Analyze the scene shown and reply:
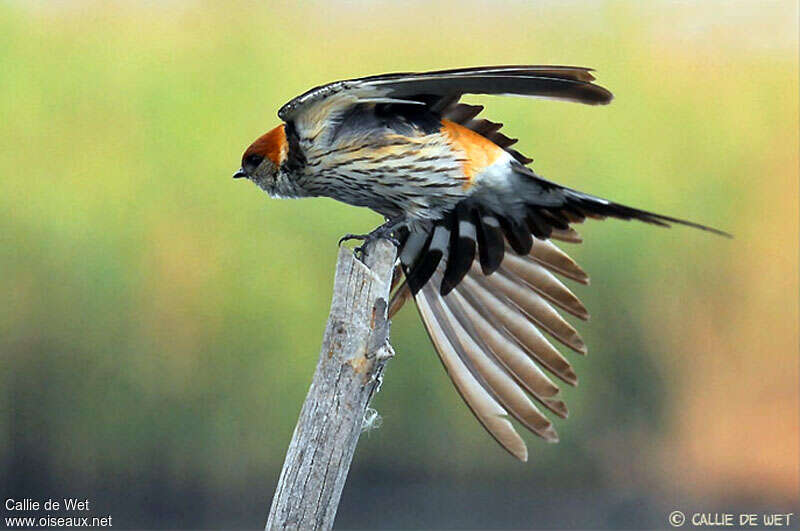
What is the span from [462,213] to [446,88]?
356 millimetres

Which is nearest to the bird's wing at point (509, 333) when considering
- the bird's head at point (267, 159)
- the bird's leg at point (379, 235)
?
the bird's leg at point (379, 235)

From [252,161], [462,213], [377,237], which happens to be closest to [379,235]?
[377,237]

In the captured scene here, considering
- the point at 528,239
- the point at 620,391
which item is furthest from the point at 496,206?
the point at 620,391

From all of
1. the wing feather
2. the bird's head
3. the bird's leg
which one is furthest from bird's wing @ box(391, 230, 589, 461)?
the bird's head

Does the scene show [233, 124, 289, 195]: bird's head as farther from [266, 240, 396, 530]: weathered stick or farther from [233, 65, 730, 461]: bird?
[266, 240, 396, 530]: weathered stick

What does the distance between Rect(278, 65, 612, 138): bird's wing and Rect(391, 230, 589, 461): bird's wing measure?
378mm

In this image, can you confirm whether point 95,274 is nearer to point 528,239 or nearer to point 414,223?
point 414,223

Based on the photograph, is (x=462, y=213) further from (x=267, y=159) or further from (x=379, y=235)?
(x=267, y=159)

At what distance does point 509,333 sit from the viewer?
1.71m

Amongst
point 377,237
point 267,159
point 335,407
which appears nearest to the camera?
point 335,407

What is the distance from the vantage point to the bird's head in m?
1.64

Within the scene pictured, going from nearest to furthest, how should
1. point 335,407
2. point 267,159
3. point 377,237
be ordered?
point 335,407
point 377,237
point 267,159

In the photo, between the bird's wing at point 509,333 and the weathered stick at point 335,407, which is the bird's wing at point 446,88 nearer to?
the weathered stick at point 335,407

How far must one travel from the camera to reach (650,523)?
96.9 inches
